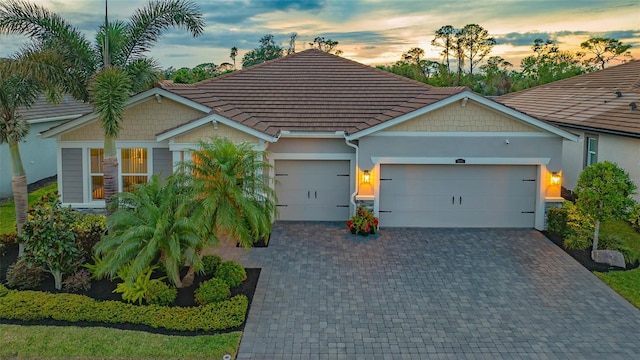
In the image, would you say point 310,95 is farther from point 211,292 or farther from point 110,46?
point 211,292

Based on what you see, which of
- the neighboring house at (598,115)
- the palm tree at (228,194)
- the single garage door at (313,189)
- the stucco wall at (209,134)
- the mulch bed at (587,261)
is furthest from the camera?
the single garage door at (313,189)

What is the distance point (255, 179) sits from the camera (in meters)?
11.2

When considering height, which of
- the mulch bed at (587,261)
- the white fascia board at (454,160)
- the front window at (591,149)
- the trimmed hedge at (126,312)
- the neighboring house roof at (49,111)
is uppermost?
the neighboring house roof at (49,111)

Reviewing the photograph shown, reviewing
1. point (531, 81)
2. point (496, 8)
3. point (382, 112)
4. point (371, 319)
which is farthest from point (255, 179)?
point (531, 81)

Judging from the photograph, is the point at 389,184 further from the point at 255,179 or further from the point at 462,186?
the point at 255,179

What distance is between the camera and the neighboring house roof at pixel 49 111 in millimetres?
20875

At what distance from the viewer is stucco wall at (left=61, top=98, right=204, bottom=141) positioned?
1530cm

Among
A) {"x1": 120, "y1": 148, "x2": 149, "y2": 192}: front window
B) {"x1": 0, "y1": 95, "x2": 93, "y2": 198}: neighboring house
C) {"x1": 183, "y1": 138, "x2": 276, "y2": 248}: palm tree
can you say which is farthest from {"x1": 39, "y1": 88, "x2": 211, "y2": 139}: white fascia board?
{"x1": 0, "y1": 95, "x2": 93, "y2": 198}: neighboring house

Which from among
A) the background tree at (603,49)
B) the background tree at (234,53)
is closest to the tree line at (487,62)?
the background tree at (603,49)

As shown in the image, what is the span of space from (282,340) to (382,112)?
10306 millimetres

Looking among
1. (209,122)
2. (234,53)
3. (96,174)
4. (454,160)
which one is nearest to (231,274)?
(209,122)

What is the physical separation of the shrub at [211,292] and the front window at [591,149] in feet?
49.0

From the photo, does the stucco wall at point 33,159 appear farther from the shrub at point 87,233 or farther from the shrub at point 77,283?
the shrub at point 77,283

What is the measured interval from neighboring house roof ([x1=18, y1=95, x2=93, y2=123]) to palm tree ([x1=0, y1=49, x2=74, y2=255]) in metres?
7.43
